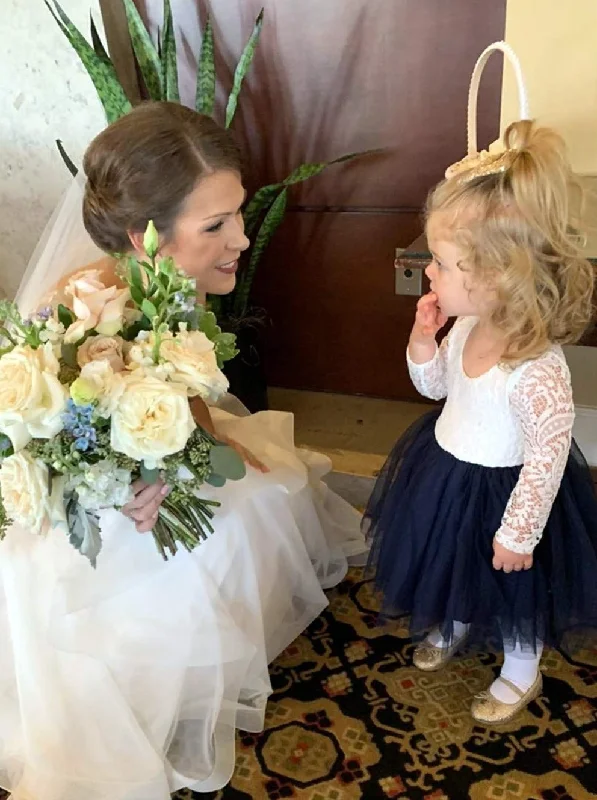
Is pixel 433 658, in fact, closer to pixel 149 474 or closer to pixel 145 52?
pixel 149 474

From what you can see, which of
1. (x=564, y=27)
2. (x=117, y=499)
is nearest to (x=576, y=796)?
(x=117, y=499)

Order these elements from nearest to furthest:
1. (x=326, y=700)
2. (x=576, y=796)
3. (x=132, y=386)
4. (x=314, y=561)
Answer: (x=132, y=386) < (x=576, y=796) < (x=326, y=700) < (x=314, y=561)

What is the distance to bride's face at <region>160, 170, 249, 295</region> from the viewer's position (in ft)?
4.50

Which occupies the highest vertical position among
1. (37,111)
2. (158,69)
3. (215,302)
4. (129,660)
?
(158,69)

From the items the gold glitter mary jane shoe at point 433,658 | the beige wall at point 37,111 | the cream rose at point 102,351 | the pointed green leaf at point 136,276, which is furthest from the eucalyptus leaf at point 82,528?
the beige wall at point 37,111

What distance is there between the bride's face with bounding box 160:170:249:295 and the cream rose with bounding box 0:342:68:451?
0.44 meters

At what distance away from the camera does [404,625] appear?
1593 millimetres

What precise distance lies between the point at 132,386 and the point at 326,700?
830 millimetres

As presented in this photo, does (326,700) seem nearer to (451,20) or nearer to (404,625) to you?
(404,625)

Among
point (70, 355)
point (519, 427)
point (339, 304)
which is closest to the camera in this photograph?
point (70, 355)

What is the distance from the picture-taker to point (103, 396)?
39.5 inches

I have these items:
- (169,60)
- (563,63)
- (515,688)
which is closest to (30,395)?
(515,688)

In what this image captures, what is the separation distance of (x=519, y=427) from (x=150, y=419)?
0.62 m

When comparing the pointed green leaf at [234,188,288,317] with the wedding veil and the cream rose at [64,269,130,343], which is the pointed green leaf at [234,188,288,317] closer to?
the wedding veil
